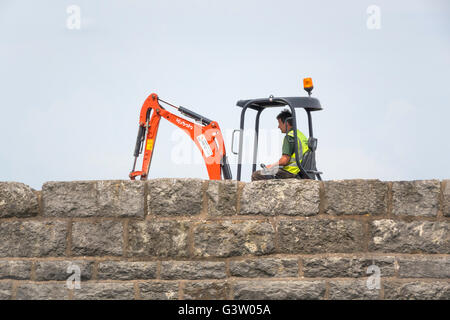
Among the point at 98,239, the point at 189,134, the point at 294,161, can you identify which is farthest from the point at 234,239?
the point at 189,134

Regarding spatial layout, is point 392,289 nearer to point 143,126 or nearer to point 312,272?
point 312,272

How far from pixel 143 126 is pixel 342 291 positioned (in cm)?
583

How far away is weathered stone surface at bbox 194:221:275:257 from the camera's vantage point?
6355mm

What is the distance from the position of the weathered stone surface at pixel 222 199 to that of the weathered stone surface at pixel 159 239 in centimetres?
33

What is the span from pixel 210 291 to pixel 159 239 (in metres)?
0.76

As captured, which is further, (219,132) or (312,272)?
(219,132)

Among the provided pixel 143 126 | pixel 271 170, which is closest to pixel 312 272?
pixel 271 170

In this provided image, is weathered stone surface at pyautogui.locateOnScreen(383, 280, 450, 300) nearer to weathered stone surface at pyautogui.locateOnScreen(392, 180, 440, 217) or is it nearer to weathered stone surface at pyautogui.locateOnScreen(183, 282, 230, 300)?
weathered stone surface at pyautogui.locateOnScreen(392, 180, 440, 217)

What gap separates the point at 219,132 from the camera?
10594 mm

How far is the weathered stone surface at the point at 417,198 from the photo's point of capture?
21.0ft

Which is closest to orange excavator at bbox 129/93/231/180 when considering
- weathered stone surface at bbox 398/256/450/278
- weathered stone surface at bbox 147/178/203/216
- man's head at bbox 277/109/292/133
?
man's head at bbox 277/109/292/133

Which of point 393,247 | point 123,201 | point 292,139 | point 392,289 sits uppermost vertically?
point 292,139

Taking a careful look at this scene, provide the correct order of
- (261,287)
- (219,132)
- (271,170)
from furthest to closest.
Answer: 1. (219,132)
2. (271,170)
3. (261,287)

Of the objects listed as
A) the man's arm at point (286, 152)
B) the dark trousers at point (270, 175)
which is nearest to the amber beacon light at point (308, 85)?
the man's arm at point (286, 152)
